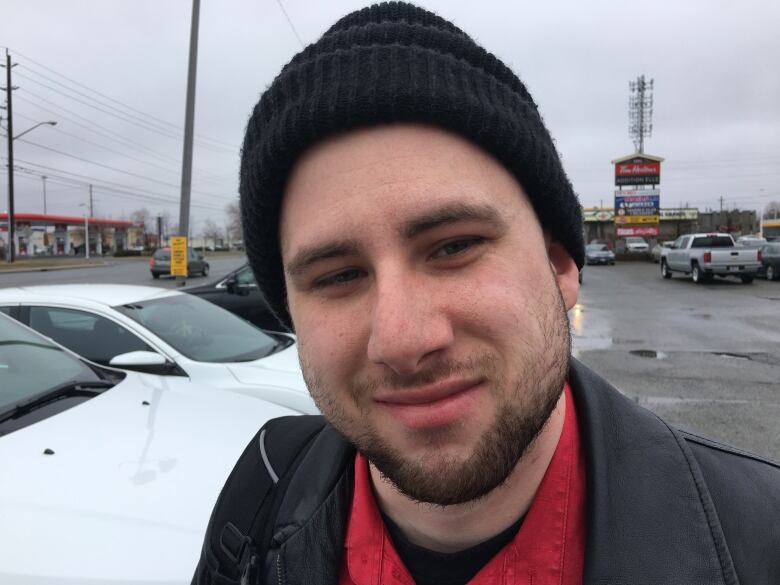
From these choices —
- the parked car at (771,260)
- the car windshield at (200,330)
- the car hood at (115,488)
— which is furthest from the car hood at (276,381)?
the parked car at (771,260)

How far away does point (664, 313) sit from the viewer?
13.5 metres

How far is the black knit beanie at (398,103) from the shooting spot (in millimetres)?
1270

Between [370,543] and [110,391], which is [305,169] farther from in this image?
[110,391]

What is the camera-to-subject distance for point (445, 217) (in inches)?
46.4

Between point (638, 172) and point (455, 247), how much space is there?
41.6 metres

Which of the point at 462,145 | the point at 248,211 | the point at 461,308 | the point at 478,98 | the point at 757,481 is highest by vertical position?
the point at 478,98

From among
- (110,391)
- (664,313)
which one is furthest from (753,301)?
(110,391)

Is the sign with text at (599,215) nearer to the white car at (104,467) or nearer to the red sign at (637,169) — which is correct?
the red sign at (637,169)

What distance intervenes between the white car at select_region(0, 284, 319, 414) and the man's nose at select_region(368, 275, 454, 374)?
9.53 ft

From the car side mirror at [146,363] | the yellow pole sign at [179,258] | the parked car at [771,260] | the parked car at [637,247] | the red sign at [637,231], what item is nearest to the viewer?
the car side mirror at [146,363]

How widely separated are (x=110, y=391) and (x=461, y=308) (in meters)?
2.78

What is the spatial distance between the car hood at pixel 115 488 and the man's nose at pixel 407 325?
1.32m

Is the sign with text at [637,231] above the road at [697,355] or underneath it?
above

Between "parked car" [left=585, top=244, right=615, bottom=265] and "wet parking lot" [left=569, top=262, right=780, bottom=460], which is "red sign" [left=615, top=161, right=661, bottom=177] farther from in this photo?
"wet parking lot" [left=569, top=262, right=780, bottom=460]
